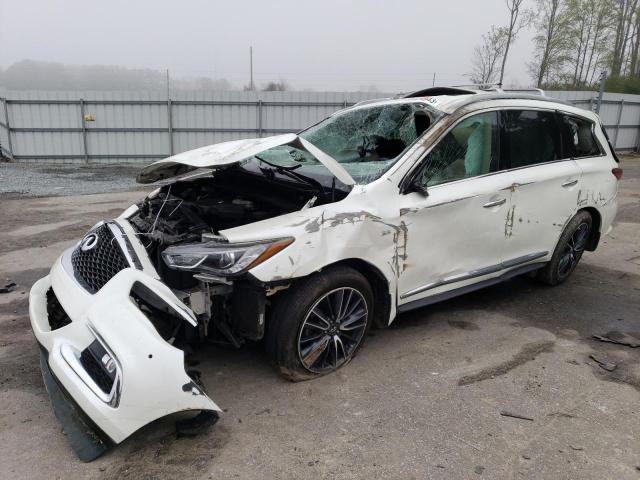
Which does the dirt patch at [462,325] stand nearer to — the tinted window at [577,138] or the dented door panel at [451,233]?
the dented door panel at [451,233]

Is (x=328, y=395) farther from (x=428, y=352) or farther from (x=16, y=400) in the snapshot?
(x=16, y=400)

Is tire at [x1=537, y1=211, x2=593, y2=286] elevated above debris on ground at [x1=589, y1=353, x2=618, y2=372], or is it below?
above

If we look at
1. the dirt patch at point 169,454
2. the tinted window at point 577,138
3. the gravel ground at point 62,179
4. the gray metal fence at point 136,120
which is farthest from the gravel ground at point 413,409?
the gray metal fence at point 136,120

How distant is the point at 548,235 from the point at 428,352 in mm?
1730

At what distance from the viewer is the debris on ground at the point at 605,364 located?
3.53 metres

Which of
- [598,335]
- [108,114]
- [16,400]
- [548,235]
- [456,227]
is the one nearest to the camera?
[16,400]

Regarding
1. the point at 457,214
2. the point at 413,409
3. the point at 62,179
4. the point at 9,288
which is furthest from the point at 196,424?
the point at 62,179

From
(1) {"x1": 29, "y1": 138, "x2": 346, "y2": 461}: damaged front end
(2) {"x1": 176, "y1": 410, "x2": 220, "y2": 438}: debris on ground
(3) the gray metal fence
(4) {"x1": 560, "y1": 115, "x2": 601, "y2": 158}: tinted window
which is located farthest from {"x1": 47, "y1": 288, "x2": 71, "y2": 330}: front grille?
(3) the gray metal fence

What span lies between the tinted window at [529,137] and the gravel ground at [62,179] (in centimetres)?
927

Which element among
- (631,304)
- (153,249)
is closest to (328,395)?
(153,249)

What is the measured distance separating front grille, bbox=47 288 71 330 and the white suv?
0.01m

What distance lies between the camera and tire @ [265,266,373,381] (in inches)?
117

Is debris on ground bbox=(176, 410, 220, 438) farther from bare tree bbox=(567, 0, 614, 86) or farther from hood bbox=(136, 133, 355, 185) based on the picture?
bare tree bbox=(567, 0, 614, 86)

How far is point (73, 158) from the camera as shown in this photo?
659 inches
